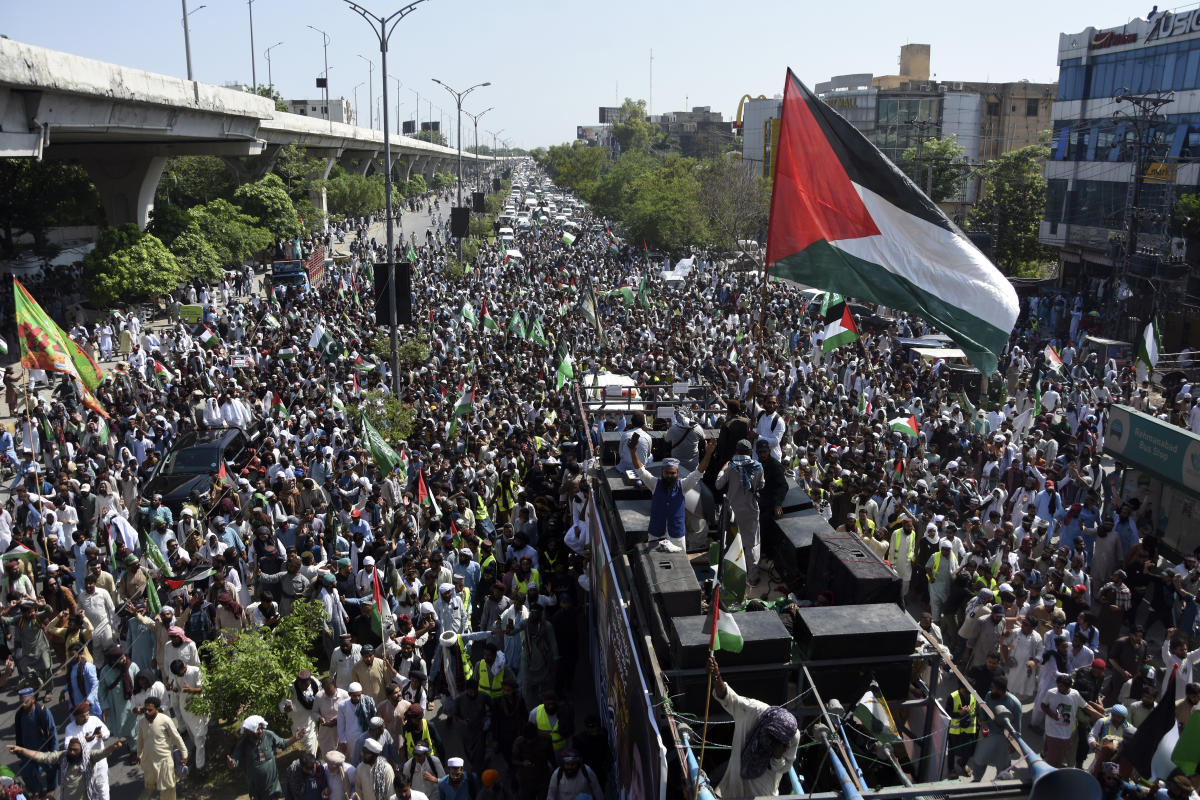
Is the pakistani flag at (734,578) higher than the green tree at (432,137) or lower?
lower

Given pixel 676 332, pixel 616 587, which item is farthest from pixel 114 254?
pixel 616 587

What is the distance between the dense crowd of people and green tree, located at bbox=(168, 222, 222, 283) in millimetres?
12747

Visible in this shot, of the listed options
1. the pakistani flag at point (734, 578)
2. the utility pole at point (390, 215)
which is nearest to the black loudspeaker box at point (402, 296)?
the utility pole at point (390, 215)

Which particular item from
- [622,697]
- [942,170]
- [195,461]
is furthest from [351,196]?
[622,697]

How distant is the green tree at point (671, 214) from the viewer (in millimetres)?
46125

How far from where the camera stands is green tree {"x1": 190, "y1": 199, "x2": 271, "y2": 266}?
117ft

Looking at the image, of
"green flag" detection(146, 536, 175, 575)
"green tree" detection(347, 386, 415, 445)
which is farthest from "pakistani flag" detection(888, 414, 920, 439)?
"green flag" detection(146, 536, 175, 575)

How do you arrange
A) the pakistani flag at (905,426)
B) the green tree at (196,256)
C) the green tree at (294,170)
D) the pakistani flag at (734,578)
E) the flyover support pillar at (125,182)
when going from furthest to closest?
the green tree at (294,170)
the flyover support pillar at (125,182)
the green tree at (196,256)
the pakistani flag at (905,426)
the pakistani flag at (734,578)

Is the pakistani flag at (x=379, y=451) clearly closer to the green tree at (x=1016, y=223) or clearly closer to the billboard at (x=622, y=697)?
the billboard at (x=622, y=697)

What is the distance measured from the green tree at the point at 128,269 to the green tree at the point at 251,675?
23.7 meters

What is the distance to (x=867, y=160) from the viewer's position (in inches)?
285

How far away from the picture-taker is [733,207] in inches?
1777

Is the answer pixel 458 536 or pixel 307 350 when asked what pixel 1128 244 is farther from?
pixel 458 536

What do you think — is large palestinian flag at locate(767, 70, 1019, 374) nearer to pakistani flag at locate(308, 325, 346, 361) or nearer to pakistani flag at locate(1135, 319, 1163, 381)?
pakistani flag at locate(1135, 319, 1163, 381)
